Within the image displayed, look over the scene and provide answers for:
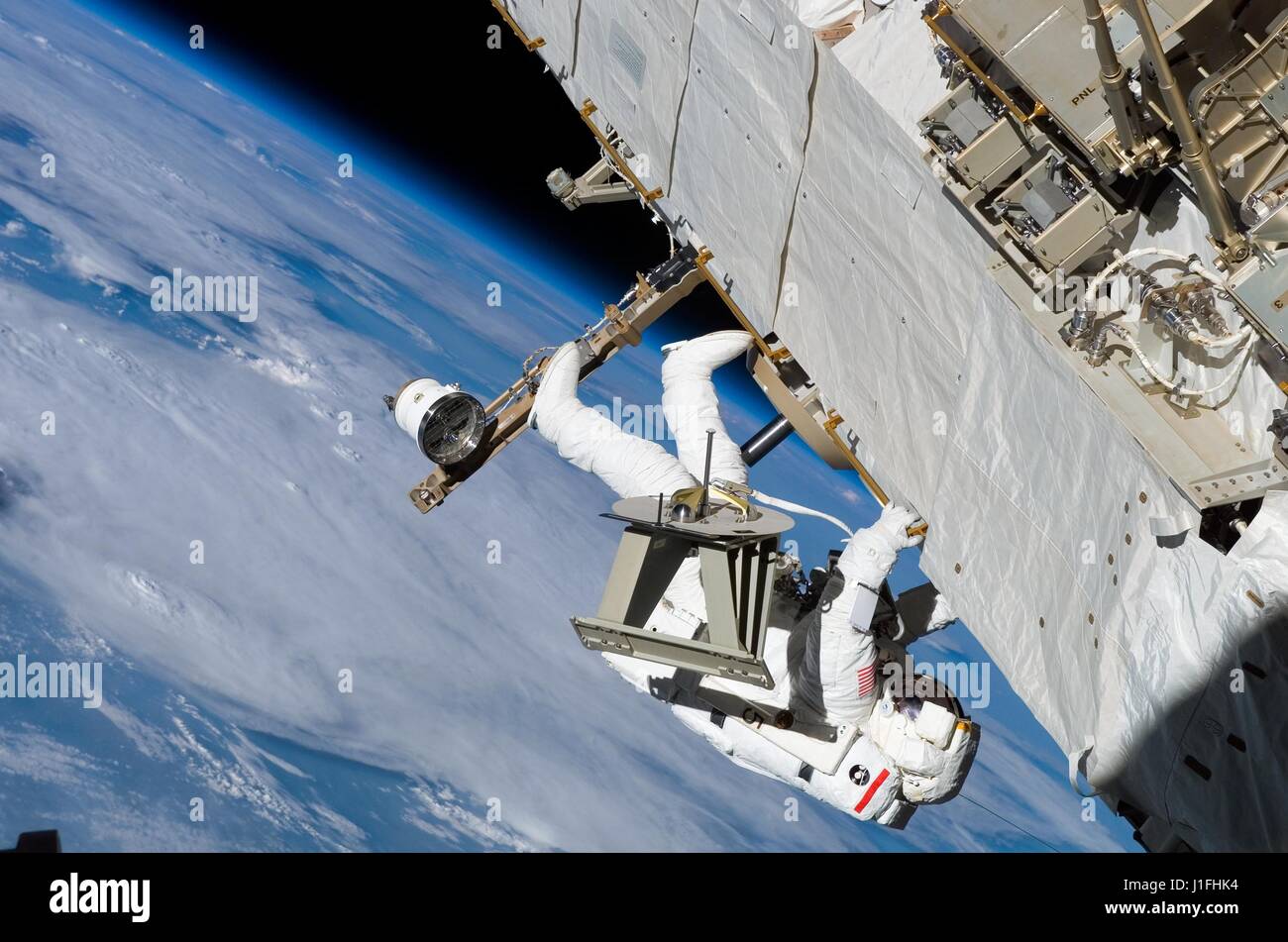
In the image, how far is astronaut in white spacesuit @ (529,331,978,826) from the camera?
14.9 ft

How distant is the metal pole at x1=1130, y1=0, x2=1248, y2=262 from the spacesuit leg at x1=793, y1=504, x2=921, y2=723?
5.48 feet

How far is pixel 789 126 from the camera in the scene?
4863 millimetres

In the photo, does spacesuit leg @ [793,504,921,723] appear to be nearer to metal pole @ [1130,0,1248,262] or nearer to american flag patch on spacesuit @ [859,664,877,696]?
american flag patch on spacesuit @ [859,664,877,696]

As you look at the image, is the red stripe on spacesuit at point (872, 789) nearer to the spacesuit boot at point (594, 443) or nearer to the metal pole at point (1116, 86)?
the spacesuit boot at point (594, 443)

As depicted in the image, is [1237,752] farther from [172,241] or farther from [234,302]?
[172,241]

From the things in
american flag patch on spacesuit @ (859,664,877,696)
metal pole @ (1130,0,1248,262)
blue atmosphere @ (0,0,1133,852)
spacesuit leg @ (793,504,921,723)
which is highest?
blue atmosphere @ (0,0,1133,852)

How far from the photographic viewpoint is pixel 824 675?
4.58 metres

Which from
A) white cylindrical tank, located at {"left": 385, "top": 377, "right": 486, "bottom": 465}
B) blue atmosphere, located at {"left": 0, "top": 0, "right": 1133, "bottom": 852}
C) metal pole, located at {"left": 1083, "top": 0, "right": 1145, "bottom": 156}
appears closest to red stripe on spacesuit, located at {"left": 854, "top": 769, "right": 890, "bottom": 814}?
metal pole, located at {"left": 1083, "top": 0, "right": 1145, "bottom": 156}

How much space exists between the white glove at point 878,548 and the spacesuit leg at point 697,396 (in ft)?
2.13

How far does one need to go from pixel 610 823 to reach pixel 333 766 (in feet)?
12.1

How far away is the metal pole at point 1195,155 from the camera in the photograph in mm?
3133

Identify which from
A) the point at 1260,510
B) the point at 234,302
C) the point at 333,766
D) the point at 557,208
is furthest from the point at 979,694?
the point at 234,302

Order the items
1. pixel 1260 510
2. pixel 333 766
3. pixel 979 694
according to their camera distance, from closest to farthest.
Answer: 1. pixel 1260 510
2. pixel 979 694
3. pixel 333 766

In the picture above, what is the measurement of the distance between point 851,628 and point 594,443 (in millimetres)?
1328
